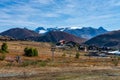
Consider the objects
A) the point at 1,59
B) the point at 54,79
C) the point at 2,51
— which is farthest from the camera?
the point at 2,51

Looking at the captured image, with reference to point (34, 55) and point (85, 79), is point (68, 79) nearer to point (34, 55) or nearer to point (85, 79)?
point (85, 79)

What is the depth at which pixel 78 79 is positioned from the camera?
1786 inches

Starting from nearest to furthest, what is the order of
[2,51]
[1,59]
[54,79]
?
[54,79]
[1,59]
[2,51]

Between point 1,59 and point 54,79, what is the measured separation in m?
50.8

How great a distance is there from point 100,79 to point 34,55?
3311 inches

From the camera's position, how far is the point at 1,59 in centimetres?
9262

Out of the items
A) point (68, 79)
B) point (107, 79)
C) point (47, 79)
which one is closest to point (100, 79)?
point (107, 79)

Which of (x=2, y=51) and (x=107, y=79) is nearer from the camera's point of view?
(x=107, y=79)

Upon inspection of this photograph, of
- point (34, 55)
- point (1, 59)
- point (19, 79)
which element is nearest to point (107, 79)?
point (19, 79)

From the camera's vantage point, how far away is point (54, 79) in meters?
44.3

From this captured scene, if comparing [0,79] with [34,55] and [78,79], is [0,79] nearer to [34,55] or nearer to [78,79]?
[78,79]

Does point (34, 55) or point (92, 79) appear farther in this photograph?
point (34, 55)

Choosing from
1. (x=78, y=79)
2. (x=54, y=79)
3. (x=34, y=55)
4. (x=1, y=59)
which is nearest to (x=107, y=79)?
(x=78, y=79)

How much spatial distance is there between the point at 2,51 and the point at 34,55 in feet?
40.7
